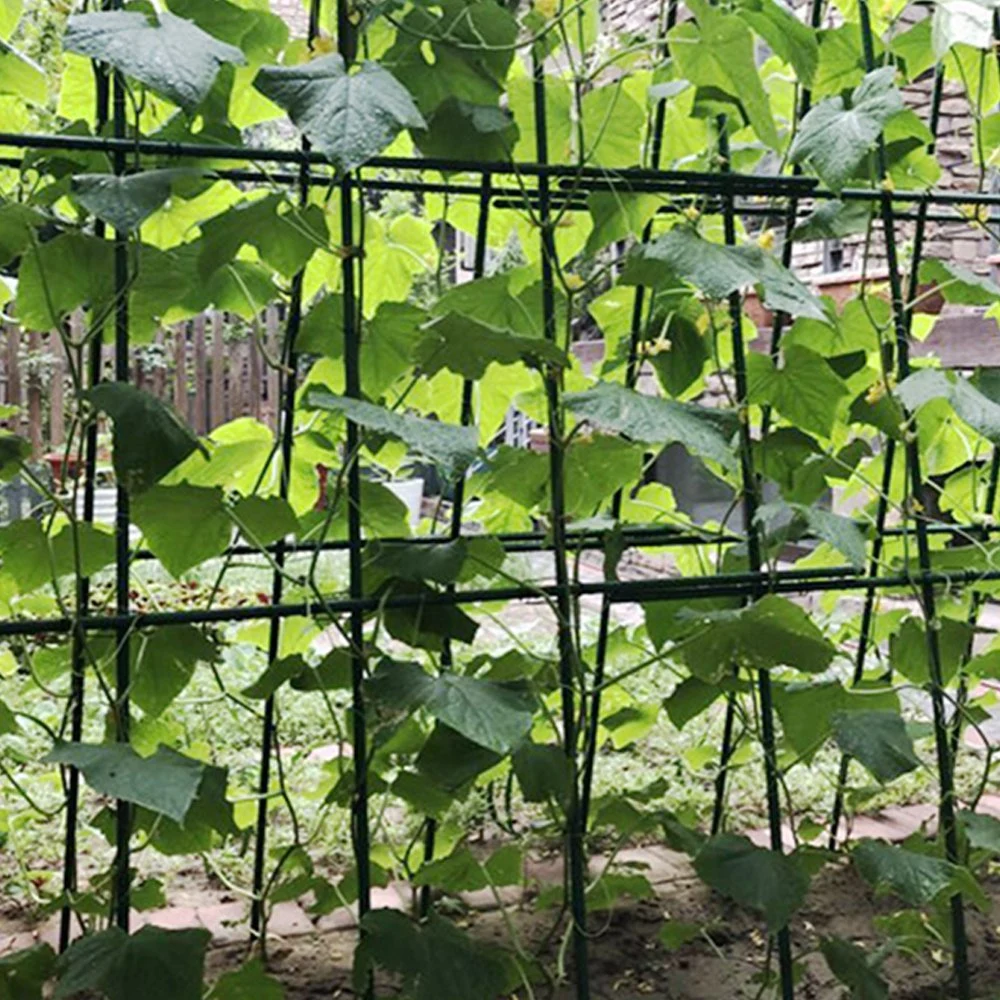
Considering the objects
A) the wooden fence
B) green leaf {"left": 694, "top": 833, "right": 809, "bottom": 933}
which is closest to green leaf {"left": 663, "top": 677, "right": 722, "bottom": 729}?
green leaf {"left": 694, "top": 833, "right": 809, "bottom": 933}

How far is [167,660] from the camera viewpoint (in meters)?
1.14

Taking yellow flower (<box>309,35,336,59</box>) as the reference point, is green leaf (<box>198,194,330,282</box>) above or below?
below

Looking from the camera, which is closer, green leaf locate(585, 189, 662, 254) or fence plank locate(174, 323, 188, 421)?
green leaf locate(585, 189, 662, 254)

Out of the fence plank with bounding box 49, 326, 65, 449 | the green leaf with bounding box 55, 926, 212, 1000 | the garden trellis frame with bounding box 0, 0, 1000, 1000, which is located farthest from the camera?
the fence plank with bounding box 49, 326, 65, 449

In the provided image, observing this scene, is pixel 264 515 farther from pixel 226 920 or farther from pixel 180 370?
pixel 180 370

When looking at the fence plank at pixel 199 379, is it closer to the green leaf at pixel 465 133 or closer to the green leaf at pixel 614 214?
the green leaf at pixel 614 214

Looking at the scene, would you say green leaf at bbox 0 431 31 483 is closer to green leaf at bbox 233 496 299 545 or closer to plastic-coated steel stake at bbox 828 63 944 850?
green leaf at bbox 233 496 299 545

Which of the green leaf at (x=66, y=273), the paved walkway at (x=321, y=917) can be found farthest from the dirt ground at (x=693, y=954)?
the green leaf at (x=66, y=273)

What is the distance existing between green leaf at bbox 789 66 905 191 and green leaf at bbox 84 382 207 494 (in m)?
0.58

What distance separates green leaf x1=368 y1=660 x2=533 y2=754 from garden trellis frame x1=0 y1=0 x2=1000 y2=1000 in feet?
0.11

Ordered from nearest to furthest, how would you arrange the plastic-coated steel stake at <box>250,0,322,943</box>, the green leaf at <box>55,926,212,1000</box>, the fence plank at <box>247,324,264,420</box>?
1. the green leaf at <box>55,926,212,1000</box>
2. the plastic-coated steel stake at <box>250,0,322,943</box>
3. the fence plank at <box>247,324,264,420</box>

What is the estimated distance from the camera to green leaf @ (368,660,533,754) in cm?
94

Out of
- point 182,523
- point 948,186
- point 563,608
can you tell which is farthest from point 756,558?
point 948,186

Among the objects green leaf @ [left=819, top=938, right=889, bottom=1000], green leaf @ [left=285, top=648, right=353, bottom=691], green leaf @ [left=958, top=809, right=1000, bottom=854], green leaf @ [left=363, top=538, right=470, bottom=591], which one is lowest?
green leaf @ [left=819, top=938, right=889, bottom=1000]
